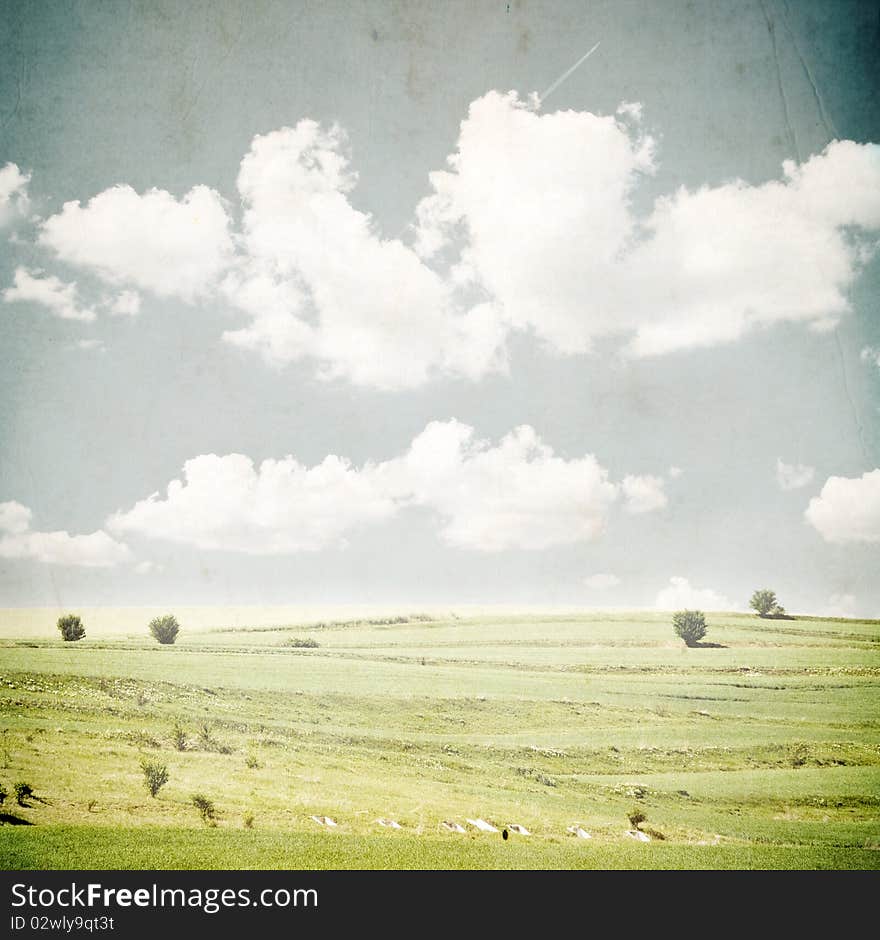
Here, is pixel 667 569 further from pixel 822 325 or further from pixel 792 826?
pixel 822 325

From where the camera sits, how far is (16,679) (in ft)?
32.1

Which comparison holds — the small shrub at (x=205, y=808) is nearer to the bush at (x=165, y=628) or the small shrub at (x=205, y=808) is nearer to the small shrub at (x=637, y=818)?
the bush at (x=165, y=628)

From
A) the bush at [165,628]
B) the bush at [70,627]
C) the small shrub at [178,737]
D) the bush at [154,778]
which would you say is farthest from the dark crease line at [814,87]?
the bush at [70,627]

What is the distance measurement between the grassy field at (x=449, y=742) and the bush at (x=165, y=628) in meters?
0.17

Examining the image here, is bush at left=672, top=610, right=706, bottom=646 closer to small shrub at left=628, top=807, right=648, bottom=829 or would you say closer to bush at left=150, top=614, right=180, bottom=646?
small shrub at left=628, top=807, right=648, bottom=829

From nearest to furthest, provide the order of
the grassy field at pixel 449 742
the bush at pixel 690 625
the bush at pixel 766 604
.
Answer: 1. the grassy field at pixel 449 742
2. the bush at pixel 766 604
3. the bush at pixel 690 625

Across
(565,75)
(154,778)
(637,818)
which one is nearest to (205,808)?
(154,778)

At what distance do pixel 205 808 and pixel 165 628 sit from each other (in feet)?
9.23

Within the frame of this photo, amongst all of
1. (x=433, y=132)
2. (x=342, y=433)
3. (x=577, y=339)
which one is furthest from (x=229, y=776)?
(x=433, y=132)

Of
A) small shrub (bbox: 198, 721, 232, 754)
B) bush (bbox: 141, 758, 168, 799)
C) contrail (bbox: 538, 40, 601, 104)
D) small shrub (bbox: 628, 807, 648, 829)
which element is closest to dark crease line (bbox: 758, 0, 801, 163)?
contrail (bbox: 538, 40, 601, 104)

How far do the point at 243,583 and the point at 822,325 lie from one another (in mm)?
10002

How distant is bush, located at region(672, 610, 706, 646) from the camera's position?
10.5 metres

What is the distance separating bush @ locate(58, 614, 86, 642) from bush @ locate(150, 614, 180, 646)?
99 cm

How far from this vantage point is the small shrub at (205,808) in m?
8.70
